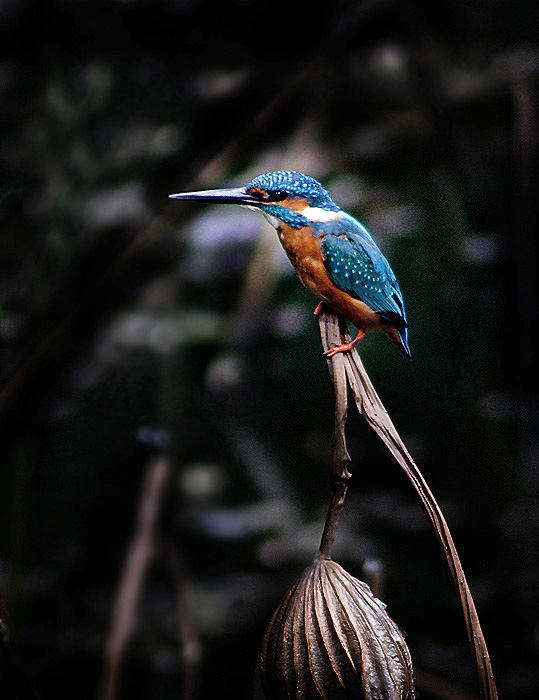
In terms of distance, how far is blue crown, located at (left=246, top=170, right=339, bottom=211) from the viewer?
61 cm

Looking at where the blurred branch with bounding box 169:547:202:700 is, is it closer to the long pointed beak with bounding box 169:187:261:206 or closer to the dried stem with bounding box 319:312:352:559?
the dried stem with bounding box 319:312:352:559

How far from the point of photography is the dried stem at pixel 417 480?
21.5 inches

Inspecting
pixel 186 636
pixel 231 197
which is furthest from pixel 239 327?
pixel 186 636

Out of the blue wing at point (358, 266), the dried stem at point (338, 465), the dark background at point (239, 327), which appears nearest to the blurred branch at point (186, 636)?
the dark background at point (239, 327)

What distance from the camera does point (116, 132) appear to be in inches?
35.5

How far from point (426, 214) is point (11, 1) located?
1.97 feet

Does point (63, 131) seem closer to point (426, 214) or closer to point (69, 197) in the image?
point (69, 197)

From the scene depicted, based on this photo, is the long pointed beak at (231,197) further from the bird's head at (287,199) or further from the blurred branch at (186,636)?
the blurred branch at (186,636)

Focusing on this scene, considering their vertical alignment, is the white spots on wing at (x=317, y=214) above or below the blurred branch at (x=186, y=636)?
above

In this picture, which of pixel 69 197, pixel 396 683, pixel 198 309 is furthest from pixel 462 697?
pixel 69 197

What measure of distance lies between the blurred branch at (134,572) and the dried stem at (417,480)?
0.39 metres

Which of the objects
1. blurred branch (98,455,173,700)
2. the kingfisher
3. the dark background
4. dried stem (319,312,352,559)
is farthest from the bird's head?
blurred branch (98,455,173,700)

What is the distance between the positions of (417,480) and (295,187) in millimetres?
281

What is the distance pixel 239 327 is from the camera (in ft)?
2.96
